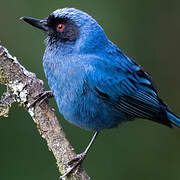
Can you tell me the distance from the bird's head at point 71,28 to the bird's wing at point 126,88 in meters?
0.35

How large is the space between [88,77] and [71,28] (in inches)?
26.7

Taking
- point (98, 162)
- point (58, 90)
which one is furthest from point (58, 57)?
point (98, 162)

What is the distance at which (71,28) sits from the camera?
542 cm

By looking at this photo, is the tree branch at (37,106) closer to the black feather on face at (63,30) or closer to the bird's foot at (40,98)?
the bird's foot at (40,98)

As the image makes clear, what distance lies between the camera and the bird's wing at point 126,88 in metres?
5.33

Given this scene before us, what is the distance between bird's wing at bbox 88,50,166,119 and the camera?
210 inches

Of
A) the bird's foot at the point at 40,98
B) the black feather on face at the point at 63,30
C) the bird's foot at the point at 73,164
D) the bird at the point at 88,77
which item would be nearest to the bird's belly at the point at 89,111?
the bird at the point at 88,77

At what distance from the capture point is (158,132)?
7.90 m

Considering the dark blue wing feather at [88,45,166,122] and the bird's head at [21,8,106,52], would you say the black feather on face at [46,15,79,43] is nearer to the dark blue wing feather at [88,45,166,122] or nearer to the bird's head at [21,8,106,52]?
the bird's head at [21,8,106,52]

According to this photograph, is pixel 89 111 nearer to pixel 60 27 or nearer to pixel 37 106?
pixel 37 106

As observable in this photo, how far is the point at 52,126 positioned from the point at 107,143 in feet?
9.88

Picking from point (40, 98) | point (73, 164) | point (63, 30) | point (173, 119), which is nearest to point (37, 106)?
point (40, 98)

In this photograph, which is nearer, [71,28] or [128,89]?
[71,28]

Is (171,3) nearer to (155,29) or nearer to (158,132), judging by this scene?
(155,29)
